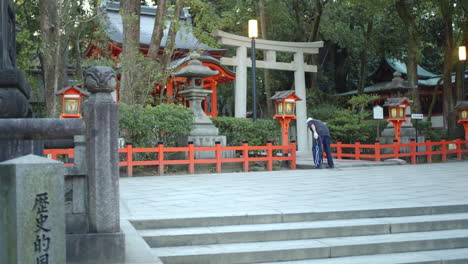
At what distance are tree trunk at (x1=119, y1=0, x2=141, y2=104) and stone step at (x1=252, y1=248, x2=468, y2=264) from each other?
434 inches

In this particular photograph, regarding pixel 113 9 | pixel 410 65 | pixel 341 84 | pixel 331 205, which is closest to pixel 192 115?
pixel 331 205

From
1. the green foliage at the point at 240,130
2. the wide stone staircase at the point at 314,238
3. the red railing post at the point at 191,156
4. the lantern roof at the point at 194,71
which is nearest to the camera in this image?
Answer: the wide stone staircase at the point at 314,238

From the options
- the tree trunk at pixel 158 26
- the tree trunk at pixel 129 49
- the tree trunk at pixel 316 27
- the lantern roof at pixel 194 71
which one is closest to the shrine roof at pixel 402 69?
the tree trunk at pixel 316 27

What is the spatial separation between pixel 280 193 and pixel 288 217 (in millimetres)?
2523

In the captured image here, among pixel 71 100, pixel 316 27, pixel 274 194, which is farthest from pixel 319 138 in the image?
pixel 316 27

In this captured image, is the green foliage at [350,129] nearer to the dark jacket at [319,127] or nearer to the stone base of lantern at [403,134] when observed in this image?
the stone base of lantern at [403,134]

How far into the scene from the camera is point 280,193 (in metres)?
9.27

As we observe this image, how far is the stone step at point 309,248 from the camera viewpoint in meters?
5.62

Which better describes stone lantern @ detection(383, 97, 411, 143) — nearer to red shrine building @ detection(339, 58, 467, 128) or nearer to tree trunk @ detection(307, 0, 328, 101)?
tree trunk @ detection(307, 0, 328, 101)

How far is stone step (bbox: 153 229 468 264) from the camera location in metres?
5.62

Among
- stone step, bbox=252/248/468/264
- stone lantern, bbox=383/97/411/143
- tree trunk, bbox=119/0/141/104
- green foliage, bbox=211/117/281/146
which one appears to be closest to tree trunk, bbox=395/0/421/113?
stone lantern, bbox=383/97/411/143

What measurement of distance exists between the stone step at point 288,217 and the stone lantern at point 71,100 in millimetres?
10498

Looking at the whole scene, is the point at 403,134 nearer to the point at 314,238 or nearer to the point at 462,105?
the point at 462,105

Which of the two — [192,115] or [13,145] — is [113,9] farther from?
[13,145]
